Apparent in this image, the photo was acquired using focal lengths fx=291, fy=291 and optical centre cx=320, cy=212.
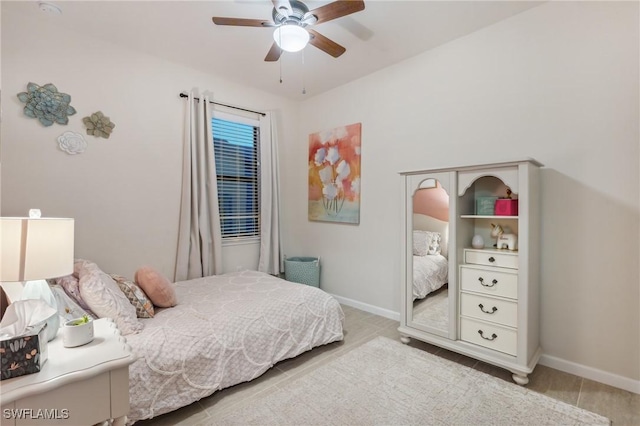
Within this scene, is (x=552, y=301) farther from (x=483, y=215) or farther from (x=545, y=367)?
(x=483, y=215)

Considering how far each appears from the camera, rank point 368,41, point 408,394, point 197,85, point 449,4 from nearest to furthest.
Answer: point 408,394 < point 449,4 < point 368,41 < point 197,85

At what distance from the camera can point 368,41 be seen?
104 inches

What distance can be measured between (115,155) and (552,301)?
12.7 feet

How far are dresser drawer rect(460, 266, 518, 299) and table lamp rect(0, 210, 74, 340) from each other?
2453 millimetres

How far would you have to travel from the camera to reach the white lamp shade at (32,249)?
1.19 m

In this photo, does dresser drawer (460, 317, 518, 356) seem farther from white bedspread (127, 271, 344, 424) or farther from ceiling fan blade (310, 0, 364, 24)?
ceiling fan blade (310, 0, 364, 24)

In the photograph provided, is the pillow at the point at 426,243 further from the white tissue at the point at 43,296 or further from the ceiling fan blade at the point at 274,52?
the white tissue at the point at 43,296

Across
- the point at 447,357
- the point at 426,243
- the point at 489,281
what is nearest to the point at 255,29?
the point at 426,243

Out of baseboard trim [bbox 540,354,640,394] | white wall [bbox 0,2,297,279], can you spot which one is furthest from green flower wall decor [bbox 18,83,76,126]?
baseboard trim [bbox 540,354,640,394]

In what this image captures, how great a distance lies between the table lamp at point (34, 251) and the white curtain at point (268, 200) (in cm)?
241

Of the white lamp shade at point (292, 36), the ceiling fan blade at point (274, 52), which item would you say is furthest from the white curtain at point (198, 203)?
the white lamp shade at point (292, 36)

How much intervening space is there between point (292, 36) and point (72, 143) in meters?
2.08

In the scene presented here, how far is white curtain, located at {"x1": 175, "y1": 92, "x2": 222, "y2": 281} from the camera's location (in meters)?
3.05

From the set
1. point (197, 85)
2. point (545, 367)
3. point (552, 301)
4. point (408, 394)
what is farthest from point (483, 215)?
point (197, 85)
